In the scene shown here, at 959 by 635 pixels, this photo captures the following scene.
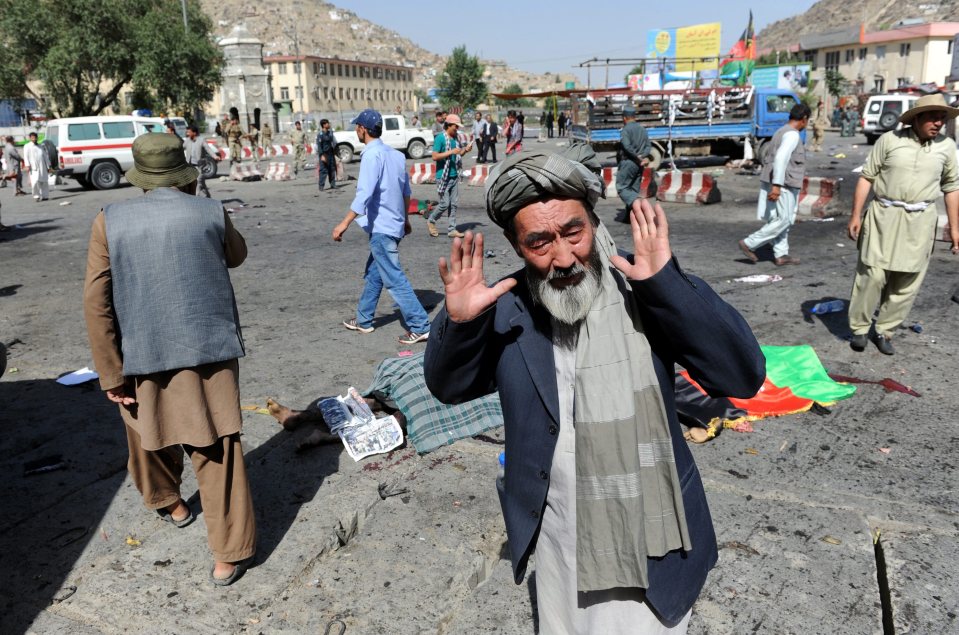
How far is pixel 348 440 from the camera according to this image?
4.43 m

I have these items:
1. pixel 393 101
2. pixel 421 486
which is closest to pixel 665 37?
pixel 421 486

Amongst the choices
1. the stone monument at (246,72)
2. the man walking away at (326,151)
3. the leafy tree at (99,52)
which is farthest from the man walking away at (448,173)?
the stone monument at (246,72)

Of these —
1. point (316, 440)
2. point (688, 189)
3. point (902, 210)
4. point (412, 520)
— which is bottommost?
point (412, 520)

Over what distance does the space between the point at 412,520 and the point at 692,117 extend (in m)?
19.6

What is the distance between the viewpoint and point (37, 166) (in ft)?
56.7

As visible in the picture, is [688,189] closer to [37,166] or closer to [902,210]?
[902,210]

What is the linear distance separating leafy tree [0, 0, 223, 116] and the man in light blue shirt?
35.7 m

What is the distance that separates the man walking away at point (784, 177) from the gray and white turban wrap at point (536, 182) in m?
7.32

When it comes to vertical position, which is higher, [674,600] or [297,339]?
[674,600]

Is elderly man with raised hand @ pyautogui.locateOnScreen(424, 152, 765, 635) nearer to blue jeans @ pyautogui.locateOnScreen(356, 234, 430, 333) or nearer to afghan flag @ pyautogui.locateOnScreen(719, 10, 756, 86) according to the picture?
blue jeans @ pyautogui.locateOnScreen(356, 234, 430, 333)

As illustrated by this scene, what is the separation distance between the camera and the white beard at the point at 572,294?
5.57 feet

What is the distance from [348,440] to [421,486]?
0.69m

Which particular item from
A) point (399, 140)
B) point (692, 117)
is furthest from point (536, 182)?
point (399, 140)

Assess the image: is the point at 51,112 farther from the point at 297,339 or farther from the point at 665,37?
the point at 297,339
